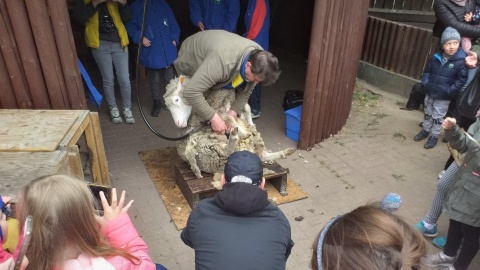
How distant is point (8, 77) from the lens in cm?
299

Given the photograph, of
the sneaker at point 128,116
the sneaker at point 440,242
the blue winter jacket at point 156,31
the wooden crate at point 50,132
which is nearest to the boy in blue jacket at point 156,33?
the blue winter jacket at point 156,31

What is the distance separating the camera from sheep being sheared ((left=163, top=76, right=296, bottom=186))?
3471mm

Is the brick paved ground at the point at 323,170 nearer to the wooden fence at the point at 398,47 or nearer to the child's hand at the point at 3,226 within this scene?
the wooden fence at the point at 398,47

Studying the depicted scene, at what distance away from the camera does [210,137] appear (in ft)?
11.6

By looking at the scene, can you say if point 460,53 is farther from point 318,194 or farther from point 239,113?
point 239,113

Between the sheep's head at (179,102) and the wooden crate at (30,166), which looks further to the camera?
the sheep's head at (179,102)

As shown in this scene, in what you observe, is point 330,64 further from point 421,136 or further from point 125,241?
point 125,241

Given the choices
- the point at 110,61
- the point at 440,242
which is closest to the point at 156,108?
the point at 110,61

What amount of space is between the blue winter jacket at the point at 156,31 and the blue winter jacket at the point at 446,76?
11.5 ft

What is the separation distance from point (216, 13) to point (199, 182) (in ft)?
9.63

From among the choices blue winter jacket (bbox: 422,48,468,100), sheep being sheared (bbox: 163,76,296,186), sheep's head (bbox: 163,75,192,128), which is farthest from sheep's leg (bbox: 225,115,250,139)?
blue winter jacket (bbox: 422,48,468,100)

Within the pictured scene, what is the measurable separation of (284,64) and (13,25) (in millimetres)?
6108

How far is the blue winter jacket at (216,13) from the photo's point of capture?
5.37 meters

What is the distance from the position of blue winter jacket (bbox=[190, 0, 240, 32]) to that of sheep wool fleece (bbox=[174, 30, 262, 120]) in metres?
2.00
